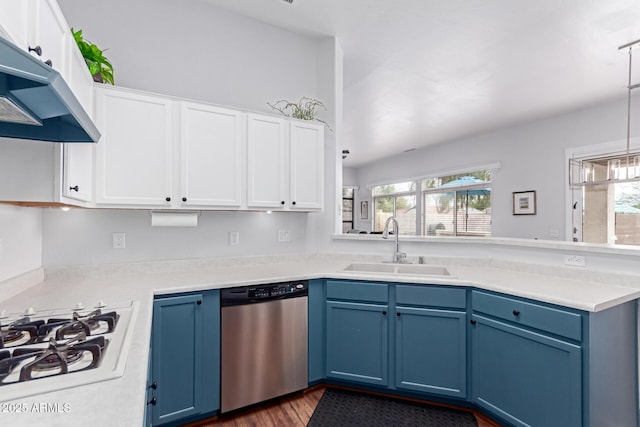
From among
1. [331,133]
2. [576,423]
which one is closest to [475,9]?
[331,133]

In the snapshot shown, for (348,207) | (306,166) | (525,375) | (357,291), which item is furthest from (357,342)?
(348,207)

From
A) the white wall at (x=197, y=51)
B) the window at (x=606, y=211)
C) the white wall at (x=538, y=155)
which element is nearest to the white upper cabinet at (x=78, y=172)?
the white wall at (x=197, y=51)

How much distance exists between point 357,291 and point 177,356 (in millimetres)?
1182

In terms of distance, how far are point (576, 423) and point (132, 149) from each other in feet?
9.28

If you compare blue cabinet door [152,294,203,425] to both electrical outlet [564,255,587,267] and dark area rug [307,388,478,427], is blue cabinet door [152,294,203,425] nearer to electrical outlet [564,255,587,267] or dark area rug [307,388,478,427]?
dark area rug [307,388,478,427]

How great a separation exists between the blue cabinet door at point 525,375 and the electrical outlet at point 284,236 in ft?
5.29

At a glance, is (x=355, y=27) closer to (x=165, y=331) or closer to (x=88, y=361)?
(x=165, y=331)

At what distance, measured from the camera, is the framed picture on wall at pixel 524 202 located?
4931 mm

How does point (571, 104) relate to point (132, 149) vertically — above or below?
above

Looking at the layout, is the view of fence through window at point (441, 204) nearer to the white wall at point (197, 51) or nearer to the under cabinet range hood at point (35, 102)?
the white wall at point (197, 51)

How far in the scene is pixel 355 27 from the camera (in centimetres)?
275

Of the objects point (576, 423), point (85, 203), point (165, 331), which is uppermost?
point (85, 203)

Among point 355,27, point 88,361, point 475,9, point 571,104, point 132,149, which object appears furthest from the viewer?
point 571,104

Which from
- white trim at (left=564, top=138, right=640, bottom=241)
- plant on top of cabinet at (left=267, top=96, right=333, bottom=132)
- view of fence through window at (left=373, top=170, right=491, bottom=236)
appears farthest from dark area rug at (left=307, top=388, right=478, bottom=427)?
view of fence through window at (left=373, top=170, right=491, bottom=236)
